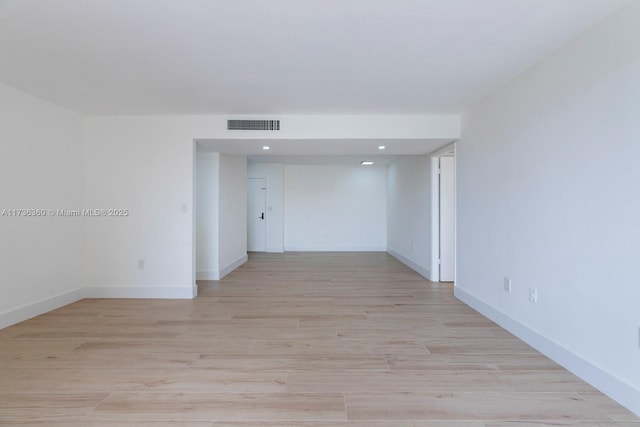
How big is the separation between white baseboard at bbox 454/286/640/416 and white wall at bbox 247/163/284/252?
20.6ft

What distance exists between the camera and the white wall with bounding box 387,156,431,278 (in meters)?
5.57

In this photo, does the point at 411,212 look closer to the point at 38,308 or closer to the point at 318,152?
the point at 318,152

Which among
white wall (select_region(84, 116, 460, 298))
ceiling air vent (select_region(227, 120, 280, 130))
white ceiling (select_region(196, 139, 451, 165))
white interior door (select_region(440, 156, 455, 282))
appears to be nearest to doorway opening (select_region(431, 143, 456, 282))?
white interior door (select_region(440, 156, 455, 282))

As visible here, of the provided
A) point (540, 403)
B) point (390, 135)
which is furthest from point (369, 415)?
point (390, 135)

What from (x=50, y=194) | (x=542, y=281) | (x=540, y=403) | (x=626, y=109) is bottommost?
(x=540, y=403)

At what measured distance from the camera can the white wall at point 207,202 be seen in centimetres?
537

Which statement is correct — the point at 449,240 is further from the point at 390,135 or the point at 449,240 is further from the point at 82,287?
the point at 82,287

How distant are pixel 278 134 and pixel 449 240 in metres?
3.18

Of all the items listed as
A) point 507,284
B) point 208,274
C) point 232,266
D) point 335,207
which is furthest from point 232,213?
point 507,284

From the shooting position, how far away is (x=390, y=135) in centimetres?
417

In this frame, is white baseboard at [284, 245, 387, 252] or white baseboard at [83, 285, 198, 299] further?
white baseboard at [284, 245, 387, 252]

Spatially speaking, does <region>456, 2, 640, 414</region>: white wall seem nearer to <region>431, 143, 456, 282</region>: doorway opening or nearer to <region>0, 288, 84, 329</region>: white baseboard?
<region>431, 143, 456, 282</region>: doorway opening

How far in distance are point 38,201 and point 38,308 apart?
1.17m

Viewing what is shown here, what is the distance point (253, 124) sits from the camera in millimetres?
4156
